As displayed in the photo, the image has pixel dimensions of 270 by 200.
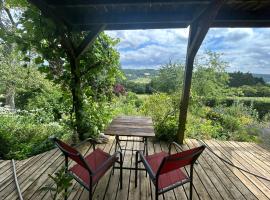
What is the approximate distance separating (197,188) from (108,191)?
1.15m

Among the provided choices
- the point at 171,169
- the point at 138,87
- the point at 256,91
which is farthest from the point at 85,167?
the point at 256,91

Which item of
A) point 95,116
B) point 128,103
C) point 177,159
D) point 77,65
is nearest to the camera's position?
point 177,159

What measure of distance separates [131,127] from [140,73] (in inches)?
261

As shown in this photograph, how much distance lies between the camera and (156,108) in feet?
17.0

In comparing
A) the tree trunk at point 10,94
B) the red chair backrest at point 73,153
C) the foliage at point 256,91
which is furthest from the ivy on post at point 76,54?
the foliage at point 256,91

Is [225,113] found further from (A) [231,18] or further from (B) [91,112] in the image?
(B) [91,112]

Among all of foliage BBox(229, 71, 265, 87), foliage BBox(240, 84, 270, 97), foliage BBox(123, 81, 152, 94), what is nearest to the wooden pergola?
foliage BBox(123, 81, 152, 94)

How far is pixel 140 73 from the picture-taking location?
9.49m

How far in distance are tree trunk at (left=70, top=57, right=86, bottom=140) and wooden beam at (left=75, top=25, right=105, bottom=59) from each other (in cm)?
17

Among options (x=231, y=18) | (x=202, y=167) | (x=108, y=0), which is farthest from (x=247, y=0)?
(x=202, y=167)

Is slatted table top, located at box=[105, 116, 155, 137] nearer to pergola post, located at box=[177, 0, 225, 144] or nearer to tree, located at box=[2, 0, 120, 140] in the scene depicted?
pergola post, located at box=[177, 0, 225, 144]

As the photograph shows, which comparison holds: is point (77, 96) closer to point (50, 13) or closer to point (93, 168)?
point (50, 13)

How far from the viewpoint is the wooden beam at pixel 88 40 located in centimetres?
379

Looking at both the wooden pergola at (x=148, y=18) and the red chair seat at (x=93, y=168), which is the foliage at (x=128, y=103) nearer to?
the wooden pergola at (x=148, y=18)
